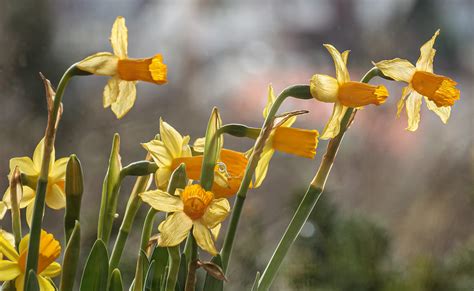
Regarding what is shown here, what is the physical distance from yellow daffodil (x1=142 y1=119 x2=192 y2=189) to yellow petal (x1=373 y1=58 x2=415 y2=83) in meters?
0.12

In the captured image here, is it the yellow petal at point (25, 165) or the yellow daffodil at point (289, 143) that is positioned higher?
the yellow daffodil at point (289, 143)

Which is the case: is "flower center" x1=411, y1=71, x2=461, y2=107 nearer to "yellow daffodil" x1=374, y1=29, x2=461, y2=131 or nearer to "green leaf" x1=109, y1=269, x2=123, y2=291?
"yellow daffodil" x1=374, y1=29, x2=461, y2=131

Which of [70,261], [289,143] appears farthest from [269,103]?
[70,261]

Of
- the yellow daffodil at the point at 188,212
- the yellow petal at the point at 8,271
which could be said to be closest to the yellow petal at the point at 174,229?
the yellow daffodil at the point at 188,212

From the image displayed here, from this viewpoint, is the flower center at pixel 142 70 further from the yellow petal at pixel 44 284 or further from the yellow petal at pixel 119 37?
the yellow petal at pixel 44 284

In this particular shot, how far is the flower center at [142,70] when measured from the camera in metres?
0.41

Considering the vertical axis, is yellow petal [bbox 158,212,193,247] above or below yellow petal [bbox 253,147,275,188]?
below

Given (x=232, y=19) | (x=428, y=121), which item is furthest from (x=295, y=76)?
(x=428, y=121)

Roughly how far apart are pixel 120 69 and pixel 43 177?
7cm

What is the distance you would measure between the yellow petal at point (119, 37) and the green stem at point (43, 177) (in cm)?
3

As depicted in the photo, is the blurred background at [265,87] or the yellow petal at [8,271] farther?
the blurred background at [265,87]

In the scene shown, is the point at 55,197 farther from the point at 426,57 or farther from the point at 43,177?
the point at 426,57

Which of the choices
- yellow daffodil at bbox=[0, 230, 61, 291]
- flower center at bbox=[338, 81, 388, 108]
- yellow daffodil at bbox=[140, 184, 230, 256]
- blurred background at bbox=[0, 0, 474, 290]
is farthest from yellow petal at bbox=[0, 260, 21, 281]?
blurred background at bbox=[0, 0, 474, 290]

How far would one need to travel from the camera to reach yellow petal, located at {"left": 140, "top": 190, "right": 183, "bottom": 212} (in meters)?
0.40
